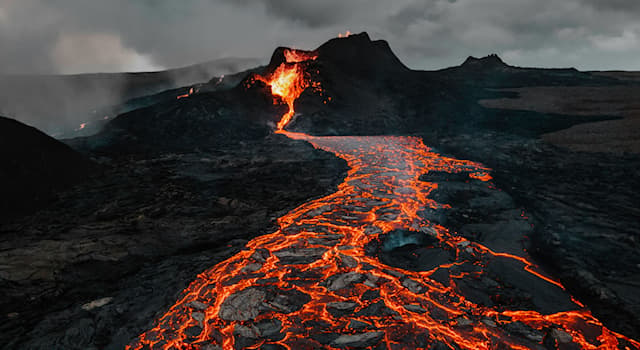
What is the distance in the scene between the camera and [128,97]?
65375mm

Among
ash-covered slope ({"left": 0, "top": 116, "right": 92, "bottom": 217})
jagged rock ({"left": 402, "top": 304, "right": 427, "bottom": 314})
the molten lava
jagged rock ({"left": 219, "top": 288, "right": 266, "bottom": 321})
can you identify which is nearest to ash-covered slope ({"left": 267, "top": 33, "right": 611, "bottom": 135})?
the molten lava

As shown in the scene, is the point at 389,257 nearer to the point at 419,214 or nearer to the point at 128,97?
the point at 419,214

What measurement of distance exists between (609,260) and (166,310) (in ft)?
31.1

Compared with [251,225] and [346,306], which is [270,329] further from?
[251,225]

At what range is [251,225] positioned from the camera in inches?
304

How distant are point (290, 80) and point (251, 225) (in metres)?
29.2

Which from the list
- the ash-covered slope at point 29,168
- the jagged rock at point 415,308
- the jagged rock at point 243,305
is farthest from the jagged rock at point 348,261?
the ash-covered slope at point 29,168

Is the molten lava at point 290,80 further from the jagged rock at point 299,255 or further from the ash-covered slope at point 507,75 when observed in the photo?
the ash-covered slope at point 507,75

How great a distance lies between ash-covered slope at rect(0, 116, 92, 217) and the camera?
7.84m

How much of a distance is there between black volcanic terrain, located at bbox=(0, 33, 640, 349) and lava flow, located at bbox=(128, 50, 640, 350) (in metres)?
0.07

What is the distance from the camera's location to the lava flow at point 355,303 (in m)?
3.80

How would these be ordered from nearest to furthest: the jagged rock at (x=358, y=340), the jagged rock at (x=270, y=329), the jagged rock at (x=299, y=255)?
the jagged rock at (x=358, y=340), the jagged rock at (x=270, y=329), the jagged rock at (x=299, y=255)

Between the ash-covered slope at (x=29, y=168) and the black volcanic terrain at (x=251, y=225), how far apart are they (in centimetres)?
4

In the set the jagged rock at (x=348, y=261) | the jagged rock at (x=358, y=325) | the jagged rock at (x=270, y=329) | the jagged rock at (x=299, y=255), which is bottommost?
the jagged rock at (x=358, y=325)
